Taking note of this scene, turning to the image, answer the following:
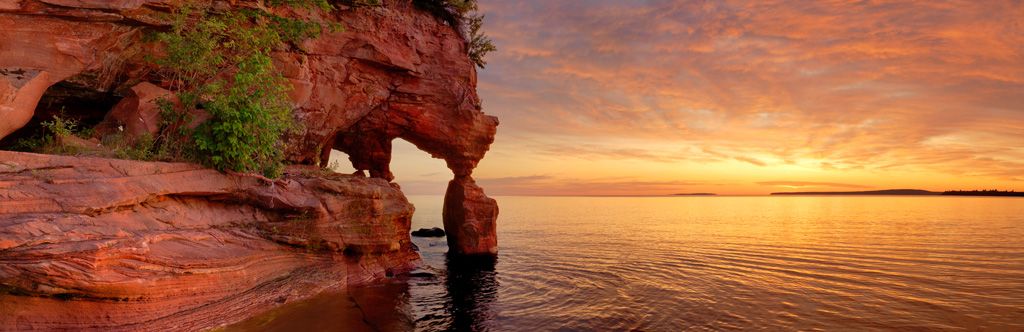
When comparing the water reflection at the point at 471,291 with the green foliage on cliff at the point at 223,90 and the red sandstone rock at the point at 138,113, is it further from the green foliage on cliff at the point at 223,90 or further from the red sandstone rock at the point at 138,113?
the red sandstone rock at the point at 138,113

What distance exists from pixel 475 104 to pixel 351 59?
298 inches

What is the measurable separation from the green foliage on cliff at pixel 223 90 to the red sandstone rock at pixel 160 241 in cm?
Answer: 94

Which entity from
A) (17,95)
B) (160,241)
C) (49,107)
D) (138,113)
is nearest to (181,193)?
(160,241)

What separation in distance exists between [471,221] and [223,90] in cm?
1530

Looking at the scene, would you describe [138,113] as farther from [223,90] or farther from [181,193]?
[181,193]

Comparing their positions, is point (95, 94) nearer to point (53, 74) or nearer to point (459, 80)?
point (53, 74)

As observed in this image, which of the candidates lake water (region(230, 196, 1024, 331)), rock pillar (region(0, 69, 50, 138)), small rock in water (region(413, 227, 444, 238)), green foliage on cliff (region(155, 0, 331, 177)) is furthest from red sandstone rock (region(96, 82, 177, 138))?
small rock in water (region(413, 227, 444, 238))

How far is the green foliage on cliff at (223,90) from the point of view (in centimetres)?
1377

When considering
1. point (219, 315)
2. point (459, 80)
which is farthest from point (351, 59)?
point (219, 315)

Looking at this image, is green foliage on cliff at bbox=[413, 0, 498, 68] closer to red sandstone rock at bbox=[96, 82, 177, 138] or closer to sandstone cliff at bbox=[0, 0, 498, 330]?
sandstone cliff at bbox=[0, 0, 498, 330]

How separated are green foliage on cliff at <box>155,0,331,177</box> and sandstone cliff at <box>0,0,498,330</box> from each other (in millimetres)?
657

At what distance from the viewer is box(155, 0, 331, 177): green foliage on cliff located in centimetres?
1377

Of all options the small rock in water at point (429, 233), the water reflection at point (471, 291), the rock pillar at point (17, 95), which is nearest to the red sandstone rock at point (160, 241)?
the rock pillar at point (17, 95)

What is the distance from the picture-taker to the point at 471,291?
1798cm
